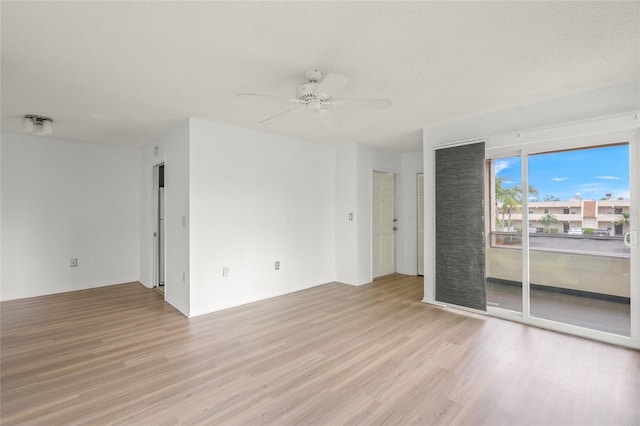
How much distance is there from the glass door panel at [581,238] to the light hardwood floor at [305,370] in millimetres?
364

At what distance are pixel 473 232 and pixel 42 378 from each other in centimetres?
451

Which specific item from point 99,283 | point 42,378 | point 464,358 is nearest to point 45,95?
point 42,378

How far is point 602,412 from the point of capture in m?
1.99

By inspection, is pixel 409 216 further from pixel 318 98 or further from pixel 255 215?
pixel 318 98

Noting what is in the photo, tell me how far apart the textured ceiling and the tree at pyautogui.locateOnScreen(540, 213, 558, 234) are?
4.26ft

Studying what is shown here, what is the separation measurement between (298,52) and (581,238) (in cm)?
337

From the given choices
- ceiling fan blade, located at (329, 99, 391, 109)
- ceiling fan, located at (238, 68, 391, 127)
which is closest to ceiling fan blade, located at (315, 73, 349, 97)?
ceiling fan, located at (238, 68, 391, 127)

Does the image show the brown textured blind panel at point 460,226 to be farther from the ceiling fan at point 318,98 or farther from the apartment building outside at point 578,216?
the ceiling fan at point 318,98

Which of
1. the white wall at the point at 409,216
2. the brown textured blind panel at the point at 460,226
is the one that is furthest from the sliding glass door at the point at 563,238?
the white wall at the point at 409,216

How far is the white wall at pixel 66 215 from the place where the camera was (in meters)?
4.66

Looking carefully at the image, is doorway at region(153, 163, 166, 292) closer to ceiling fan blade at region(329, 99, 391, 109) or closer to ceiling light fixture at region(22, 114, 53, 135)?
ceiling light fixture at region(22, 114, 53, 135)

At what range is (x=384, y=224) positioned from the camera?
242 inches

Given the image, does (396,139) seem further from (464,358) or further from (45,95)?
(45,95)

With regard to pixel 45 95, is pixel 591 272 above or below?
below
